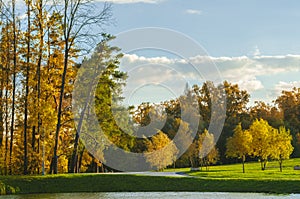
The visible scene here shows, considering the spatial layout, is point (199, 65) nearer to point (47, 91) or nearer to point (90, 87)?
point (90, 87)

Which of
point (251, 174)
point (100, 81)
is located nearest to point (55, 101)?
point (100, 81)

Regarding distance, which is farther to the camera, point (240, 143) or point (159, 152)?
point (159, 152)

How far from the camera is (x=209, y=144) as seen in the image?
5231 cm

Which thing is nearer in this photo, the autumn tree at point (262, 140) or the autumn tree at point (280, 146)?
the autumn tree at point (280, 146)

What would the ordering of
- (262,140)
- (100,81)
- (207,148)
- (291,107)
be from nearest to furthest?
(100,81) < (262,140) < (207,148) < (291,107)

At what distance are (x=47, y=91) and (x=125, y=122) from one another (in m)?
14.9

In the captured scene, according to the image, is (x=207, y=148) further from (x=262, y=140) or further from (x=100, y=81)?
(x=100, y=81)

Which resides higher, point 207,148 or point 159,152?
point 207,148

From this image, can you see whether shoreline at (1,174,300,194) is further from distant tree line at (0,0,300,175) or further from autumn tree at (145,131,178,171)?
autumn tree at (145,131,178,171)

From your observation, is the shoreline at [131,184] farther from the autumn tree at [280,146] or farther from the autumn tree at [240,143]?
the autumn tree at [280,146]

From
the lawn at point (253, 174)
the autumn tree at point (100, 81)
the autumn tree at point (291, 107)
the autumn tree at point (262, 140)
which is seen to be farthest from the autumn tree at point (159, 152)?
the autumn tree at point (291, 107)

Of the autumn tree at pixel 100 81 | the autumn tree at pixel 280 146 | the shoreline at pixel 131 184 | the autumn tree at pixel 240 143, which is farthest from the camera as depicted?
the autumn tree at pixel 240 143

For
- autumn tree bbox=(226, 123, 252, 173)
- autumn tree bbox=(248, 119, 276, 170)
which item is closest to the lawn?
autumn tree bbox=(248, 119, 276, 170)

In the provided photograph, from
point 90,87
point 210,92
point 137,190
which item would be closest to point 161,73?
point 90,87
